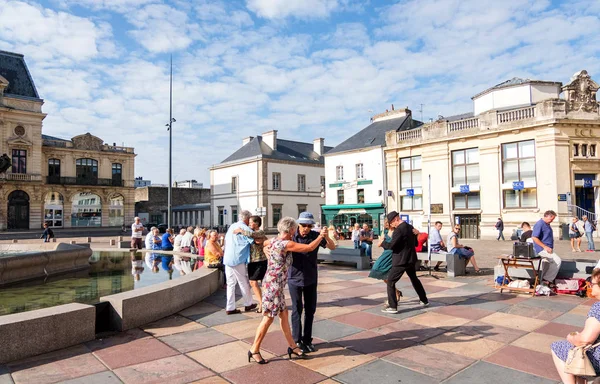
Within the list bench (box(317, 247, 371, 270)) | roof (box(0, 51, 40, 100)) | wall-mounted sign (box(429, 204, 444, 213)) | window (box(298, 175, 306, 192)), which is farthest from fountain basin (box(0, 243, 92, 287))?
roof (box(0, 51, 40, 100))

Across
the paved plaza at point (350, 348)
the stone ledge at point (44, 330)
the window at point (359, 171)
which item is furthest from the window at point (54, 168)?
the stone ledge at point (44, 330)

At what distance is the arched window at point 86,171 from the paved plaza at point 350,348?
4760cm

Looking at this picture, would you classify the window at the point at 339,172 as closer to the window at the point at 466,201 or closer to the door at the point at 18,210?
the window at the point at 466,201

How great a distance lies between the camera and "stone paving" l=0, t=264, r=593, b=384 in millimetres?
3928

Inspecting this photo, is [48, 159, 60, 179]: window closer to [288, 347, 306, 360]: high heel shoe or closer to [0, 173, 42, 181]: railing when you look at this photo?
[0, 173, 42, 181]: railing

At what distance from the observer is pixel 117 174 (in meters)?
50.6

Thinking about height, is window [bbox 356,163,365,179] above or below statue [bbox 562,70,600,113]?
below

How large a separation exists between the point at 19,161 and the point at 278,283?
4858 centimetres

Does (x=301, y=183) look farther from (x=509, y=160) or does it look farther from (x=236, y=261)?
(x=236, y=261)

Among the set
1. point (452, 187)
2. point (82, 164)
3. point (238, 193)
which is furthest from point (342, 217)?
point (82, 164)

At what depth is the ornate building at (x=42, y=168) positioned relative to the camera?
41.2 meters

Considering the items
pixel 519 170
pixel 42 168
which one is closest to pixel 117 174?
pixel 42 168

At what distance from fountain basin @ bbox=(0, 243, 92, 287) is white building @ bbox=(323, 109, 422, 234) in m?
23.4

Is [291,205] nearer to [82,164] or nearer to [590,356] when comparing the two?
[82,164]
